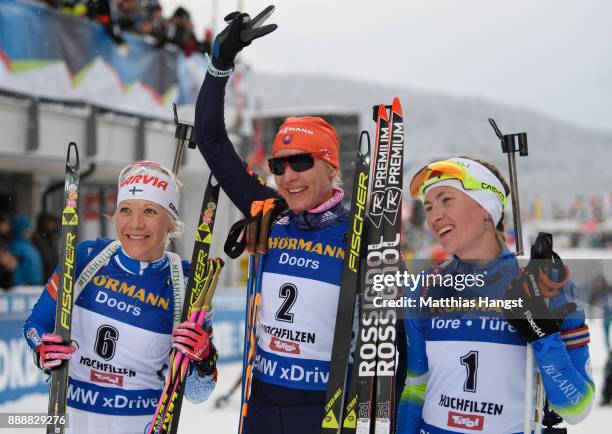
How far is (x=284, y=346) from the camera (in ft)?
9.04

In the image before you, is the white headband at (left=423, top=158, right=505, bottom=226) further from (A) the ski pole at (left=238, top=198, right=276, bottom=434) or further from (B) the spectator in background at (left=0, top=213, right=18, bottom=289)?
(B) the spectator in background at (left=0, top=213, right=18, bottom=289)

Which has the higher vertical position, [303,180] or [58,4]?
[58,4]

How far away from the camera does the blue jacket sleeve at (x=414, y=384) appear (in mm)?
2477

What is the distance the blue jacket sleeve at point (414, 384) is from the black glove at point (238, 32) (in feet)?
4.44

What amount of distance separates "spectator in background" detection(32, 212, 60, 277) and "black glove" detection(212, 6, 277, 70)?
13.7 feet

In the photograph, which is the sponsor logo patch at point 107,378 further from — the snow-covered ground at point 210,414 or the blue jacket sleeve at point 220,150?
the snow-covered ground at point 210,414

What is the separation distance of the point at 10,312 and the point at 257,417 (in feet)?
14.9

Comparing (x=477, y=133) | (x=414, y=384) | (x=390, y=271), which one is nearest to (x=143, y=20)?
(x=477, y=133)

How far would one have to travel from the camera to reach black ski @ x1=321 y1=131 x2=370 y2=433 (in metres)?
2.59

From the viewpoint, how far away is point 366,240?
275 centimetres

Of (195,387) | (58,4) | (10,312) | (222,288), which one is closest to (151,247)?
(195,387)

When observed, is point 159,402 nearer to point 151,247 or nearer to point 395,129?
point 151,247

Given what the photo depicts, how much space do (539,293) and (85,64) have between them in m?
7.13

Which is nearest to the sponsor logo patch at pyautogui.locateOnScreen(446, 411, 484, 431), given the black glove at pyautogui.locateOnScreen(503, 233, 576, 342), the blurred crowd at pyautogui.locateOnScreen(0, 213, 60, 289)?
the black glove at pyautogui.locateOnScreen(503, 233, 576, 342)
